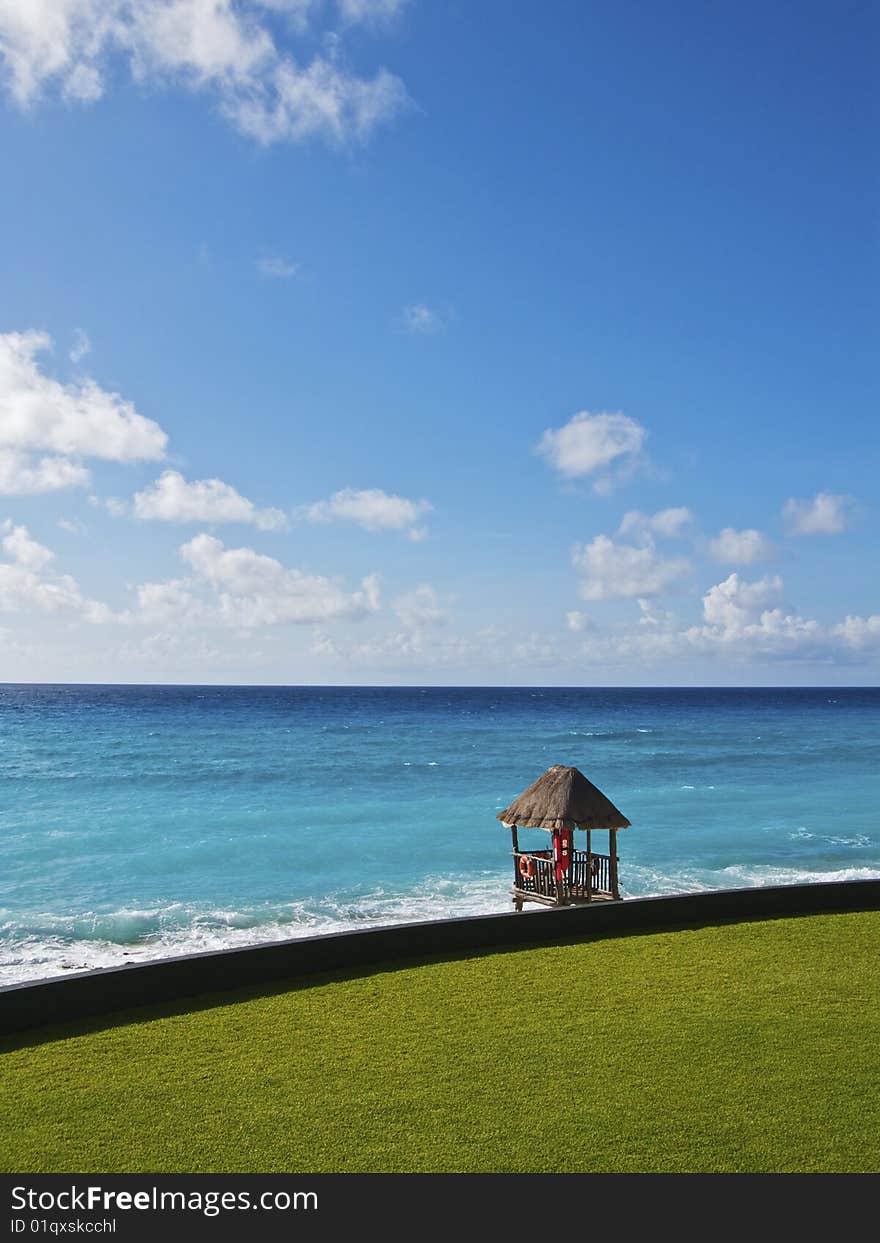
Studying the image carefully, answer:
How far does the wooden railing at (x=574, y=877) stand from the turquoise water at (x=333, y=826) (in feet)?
12.9

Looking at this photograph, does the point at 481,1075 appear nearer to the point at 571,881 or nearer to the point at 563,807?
the point at 563,807

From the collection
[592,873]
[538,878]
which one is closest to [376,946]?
[538,878]

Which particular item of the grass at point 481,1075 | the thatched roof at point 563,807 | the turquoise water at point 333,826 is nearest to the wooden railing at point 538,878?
the thatched roof at point 563,807

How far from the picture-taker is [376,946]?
32.0 feet

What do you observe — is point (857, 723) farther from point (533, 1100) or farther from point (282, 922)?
point (533, 1100)

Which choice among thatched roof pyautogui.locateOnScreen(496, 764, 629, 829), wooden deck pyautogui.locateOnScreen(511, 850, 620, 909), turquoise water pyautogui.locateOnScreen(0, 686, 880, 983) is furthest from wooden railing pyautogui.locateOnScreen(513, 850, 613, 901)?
turquoise water pyautogui.locateOnScreen(0, 686, 880, 983)

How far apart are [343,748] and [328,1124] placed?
4885 centimetres

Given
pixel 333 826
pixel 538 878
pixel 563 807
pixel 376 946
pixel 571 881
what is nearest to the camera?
pixel 376 946

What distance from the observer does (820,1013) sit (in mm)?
8195

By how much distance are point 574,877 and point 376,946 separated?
654 centimetres

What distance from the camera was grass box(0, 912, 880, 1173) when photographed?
5586 mm

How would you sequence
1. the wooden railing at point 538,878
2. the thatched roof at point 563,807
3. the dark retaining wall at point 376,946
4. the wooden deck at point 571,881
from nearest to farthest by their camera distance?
the dark retaining wall at point 376,946, the thatched roof at point 563,807, the wooden deck at point 571,881, the wooden railing at point 538,878

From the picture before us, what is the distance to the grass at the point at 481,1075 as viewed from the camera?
559 cm

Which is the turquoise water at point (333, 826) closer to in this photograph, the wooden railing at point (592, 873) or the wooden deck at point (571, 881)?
the wooden deck at point (571, 881)
